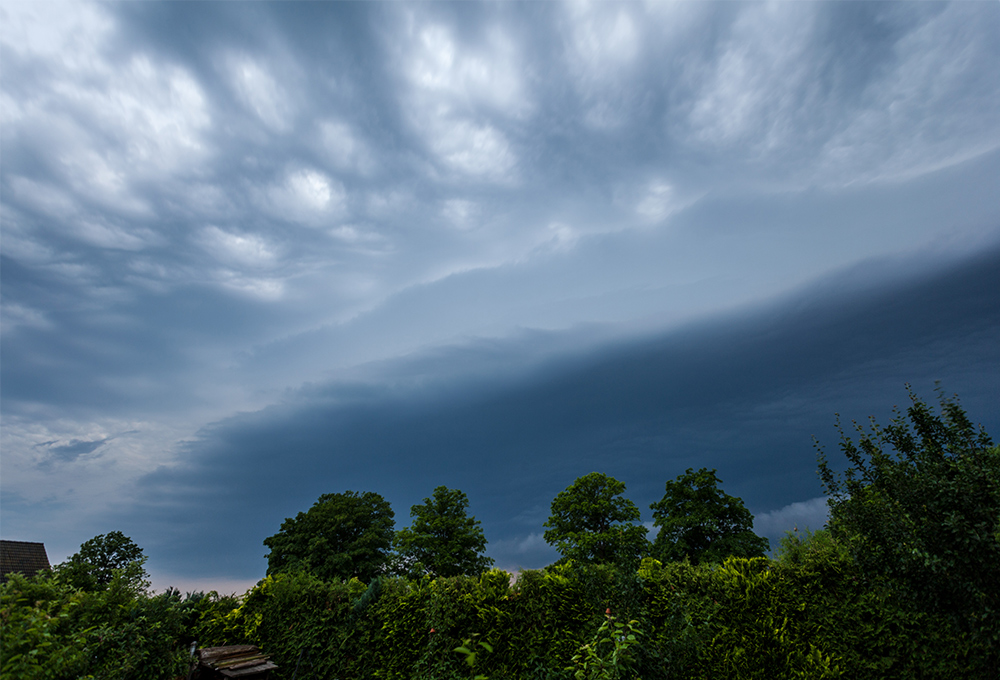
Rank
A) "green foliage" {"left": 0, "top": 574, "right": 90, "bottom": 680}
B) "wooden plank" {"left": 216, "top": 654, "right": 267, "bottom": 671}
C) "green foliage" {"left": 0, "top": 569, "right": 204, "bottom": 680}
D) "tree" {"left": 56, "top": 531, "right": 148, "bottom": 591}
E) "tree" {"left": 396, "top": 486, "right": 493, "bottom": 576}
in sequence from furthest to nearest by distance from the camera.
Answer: "tree" {"left": 396, "top": 486, "right": 493, "bottom": 576} → "tree" {"left": 56, "top": 531, "right": 148, "bottom": 591} → "wooden plank" {"left": 216, "top": 654, "right": 267, "bottom": 671} → "green foliage" {"left": 0, "top": 569, "right": 204, "bottom": 680} → "green foliage" {"left": 0, "top": 574, "right": 90, "bottom": 680}

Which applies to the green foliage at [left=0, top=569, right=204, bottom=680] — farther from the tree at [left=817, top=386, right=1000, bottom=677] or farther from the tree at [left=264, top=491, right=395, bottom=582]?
the tree at [left=264, top=491, right=395, bottom=582]

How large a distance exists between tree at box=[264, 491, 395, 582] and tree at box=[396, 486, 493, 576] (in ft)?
7.48

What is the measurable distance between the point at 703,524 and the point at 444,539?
1849cm

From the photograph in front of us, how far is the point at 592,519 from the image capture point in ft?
108

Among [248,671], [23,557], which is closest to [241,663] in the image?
[248,671]

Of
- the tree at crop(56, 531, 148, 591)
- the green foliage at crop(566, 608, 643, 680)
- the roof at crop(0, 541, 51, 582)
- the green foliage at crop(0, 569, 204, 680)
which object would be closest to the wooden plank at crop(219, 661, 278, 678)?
the green foliage at crop(0, 569, 204, 680)

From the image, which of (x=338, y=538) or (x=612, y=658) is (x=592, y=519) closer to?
(x=338, y=538)

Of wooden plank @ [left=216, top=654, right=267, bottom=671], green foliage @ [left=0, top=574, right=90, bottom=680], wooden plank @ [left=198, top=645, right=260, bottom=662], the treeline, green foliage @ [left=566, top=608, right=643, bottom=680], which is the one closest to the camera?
green foliage @ [left=0, top=574, right=90, bottom=680]

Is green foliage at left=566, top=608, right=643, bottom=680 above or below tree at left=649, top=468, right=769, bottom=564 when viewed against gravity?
above

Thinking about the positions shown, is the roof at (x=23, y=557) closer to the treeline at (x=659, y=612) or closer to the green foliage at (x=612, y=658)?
the treeline at (x=659, y=612)

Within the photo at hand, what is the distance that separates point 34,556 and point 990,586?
163 feet

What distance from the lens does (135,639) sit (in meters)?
11.3

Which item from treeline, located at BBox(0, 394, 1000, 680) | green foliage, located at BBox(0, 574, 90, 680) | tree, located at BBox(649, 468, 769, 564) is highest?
green foliage, located at BBox(0, 574, 90, 680)

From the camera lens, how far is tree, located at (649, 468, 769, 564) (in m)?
28.5
